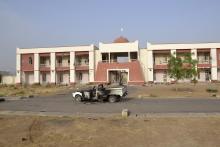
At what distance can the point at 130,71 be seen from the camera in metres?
52.8

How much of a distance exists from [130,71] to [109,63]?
3.99m

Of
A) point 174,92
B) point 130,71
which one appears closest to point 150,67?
point 130,71

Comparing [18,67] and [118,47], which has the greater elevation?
[118,47]

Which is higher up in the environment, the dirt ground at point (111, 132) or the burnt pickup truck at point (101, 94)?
the burnt pickup truck at point (101, 94)

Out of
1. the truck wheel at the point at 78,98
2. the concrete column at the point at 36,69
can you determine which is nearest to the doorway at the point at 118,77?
the concrete column at the point at 36,69

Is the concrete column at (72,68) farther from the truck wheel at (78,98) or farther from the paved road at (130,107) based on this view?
the paved road at (130,107)

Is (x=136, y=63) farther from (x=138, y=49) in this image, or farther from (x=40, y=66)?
(x=40, y=66)

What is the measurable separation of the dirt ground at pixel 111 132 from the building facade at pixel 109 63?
3807cm

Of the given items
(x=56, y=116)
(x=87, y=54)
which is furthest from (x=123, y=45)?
(x=56, y=116)

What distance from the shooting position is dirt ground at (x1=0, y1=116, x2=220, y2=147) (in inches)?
432

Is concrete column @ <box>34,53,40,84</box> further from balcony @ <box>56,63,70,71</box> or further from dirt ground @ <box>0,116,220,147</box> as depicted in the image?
dirt ground @ <box>0,116,220,147</box>

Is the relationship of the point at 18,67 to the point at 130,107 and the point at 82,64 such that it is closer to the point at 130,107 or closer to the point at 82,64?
the point at 82,64

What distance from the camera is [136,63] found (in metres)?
53.0

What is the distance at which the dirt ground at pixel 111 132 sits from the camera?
10984 millimetres
